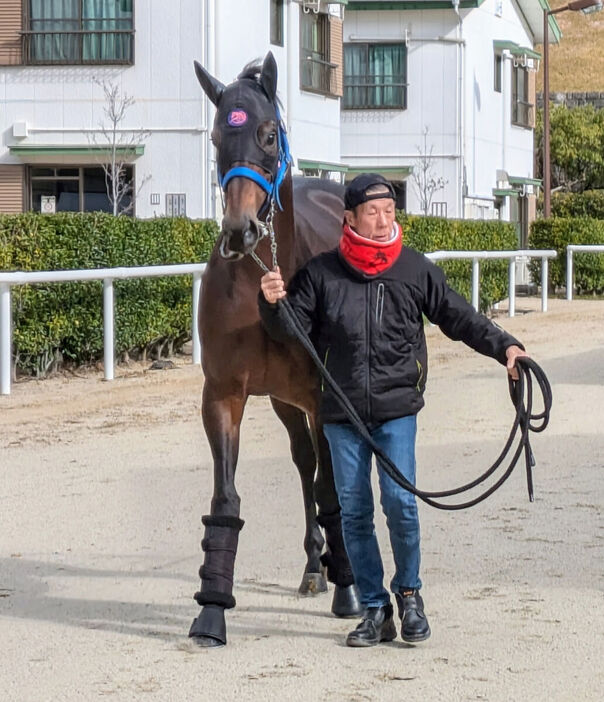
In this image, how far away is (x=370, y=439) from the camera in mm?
5434

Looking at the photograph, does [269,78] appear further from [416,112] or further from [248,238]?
[416,112]

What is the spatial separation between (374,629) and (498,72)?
1386 inches

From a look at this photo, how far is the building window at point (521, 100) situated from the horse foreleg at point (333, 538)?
116 ft

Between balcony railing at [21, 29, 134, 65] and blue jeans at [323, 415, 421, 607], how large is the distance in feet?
72.9

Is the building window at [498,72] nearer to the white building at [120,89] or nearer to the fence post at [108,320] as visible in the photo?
the white building at [120,89]

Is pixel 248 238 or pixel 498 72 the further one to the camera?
pixel 498 72

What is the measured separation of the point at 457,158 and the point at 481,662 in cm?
3156

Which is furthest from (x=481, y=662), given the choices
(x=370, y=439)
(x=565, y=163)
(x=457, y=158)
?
(x=565, y=163)

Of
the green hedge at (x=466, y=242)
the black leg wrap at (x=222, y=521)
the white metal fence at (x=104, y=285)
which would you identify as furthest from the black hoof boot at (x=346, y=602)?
the green hedge at (x=466, y=242)

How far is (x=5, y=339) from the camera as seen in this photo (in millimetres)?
12625

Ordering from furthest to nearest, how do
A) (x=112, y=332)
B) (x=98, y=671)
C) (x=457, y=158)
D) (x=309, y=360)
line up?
(x=457, y=158), (x=112, y=332), (x=309, y=360), (x=98, y=671)

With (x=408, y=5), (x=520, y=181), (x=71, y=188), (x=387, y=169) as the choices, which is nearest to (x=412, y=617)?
(x=71, y=188)

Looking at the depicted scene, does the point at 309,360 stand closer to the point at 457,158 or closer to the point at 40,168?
the point at 40,168

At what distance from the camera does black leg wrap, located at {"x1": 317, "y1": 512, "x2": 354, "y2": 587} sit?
6113mm
